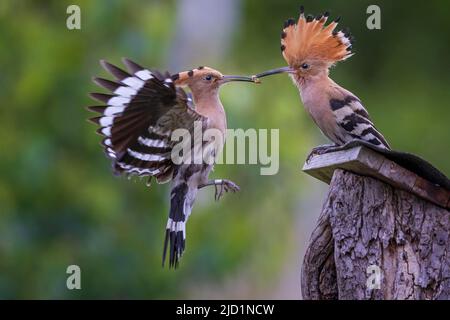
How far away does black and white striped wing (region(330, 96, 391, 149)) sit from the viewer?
520cm

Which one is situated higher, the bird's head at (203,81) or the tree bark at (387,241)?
the bird's head at (203,81)

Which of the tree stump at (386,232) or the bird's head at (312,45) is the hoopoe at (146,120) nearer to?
the bird's head at (312,45)

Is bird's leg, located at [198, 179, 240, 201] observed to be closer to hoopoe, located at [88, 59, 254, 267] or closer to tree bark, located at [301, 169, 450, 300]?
hoopoe, located at [88, 59, 254, 267]

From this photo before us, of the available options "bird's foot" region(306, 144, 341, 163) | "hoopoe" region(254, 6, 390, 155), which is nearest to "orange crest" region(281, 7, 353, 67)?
"hoopoe" region(254, 6, 390, 155)

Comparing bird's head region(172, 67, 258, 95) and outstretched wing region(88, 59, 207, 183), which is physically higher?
bird's head region(172, 67, 258, 95)

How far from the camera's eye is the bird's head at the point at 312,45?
207 inches

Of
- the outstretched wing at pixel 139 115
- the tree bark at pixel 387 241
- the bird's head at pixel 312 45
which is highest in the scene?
the bird's head at pixel 312 45

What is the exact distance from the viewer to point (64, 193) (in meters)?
8.76

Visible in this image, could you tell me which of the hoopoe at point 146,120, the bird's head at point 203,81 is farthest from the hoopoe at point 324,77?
the hoopoe at point 146,120

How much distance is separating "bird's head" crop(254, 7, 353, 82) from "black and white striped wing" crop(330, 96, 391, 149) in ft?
0.80

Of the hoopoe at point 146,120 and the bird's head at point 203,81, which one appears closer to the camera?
the hoopoe at point 146,120

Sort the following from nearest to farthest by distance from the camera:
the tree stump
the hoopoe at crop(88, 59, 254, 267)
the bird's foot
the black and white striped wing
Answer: the tree stump → the hoopoe at crop(88, 59, 254, 267) → the bird's foot → the black and white striped wing

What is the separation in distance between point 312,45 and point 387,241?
51.1 inches

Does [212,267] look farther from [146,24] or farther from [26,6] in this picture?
[26,6]
